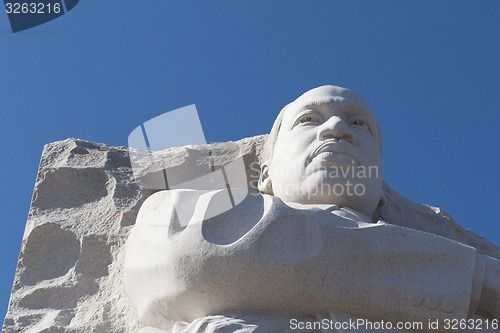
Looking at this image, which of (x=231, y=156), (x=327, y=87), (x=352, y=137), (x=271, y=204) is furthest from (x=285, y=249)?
(x=231, y=156)

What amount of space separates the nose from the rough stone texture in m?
0.82

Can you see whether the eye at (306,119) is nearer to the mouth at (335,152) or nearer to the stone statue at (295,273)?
the mouth at (335,152)

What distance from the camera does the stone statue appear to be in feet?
11.0

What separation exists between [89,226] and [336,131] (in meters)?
1.54

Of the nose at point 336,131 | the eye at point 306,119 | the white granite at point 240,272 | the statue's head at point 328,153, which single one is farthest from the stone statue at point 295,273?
the eye at point 306,119

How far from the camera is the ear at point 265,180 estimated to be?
4621 mm

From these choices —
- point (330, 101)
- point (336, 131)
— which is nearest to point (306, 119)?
point (330, 101)

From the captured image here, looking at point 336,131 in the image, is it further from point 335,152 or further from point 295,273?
point 295,273

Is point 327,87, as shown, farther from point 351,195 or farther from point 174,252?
point 174,252

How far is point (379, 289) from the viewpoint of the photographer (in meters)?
3.41

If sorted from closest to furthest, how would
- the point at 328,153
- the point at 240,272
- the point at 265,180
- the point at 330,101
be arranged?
the point at 240,272
the point at 328,153
the point at 330,101
the point at 265,180

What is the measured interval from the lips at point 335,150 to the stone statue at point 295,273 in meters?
0.40

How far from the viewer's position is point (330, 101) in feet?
14.5

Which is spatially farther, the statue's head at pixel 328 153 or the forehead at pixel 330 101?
the forehead at pixel 330 101
